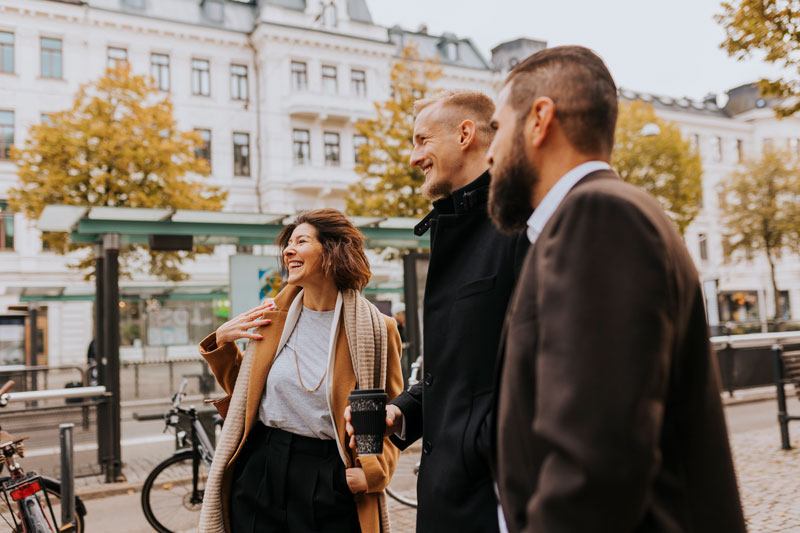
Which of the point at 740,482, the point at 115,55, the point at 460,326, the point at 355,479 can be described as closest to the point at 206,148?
the point at 115,55

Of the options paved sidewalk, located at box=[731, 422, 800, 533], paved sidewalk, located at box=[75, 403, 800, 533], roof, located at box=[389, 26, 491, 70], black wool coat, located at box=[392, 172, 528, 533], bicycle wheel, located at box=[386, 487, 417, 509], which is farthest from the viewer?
roof, located at box=[389, 26, 491, 70]

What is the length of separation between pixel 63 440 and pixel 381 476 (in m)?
3.05

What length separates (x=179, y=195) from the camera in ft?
70.4

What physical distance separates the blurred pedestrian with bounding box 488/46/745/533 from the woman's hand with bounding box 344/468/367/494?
4.91 ft

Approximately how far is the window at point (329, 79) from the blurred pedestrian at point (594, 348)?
111 ft

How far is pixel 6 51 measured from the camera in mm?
28484

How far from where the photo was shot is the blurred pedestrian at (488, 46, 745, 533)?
113cm

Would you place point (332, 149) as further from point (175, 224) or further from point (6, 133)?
point (175, 224)

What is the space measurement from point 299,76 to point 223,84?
360cm

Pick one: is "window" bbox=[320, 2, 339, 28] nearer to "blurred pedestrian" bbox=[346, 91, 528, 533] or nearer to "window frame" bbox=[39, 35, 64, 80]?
"window frame" bbox=[39, 35, 64, 80]

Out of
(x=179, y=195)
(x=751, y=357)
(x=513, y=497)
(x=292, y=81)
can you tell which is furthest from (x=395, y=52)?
(x=513, y=497)

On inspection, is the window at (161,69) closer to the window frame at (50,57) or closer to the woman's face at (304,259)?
the window frame at (50,57)

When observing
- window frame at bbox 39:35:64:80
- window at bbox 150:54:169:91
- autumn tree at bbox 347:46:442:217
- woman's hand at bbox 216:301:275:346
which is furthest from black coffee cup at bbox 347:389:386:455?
window at bbox 150:54:169:91

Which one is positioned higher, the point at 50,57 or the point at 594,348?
the point at 50,57
